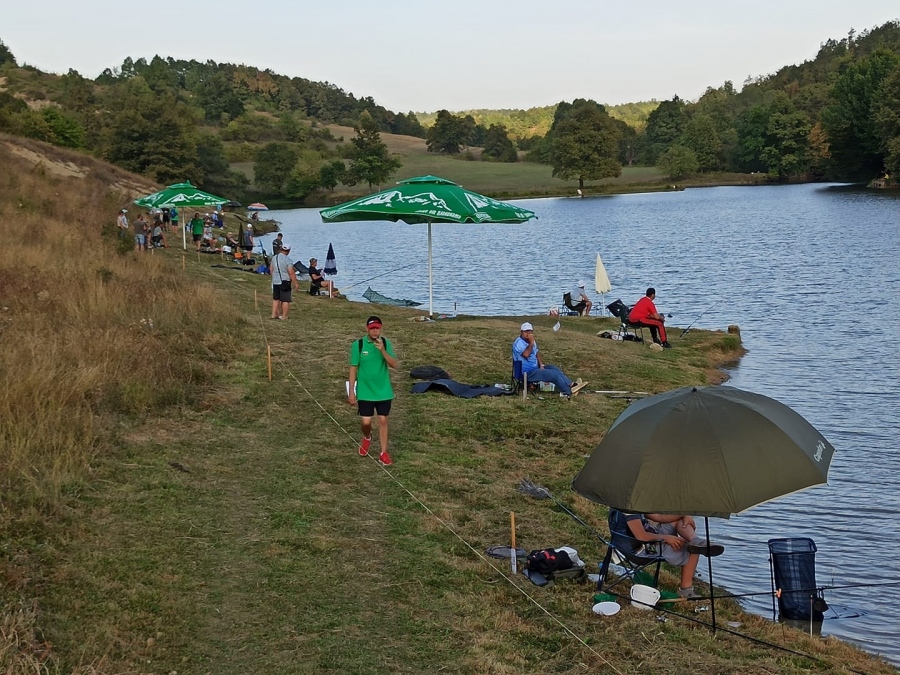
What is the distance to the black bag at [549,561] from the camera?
25.3ft

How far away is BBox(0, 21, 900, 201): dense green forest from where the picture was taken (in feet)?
258

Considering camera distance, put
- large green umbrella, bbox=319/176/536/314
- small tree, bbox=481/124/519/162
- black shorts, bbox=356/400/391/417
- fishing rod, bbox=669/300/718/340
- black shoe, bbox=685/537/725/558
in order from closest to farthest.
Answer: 1. black shoe, bbox=685/537/725/558
2. black shorts, bbox=356/400/391/417
3. large green umbrella, bbox=319/176/536/314
4. fishing rod, bbox=669/300/718/340
5. small tree, bbox=481/124/519/162

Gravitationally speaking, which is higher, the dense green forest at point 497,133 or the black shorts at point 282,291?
the dense green forest at point 497,133

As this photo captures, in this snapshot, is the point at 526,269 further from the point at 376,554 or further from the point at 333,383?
the point at 376,554

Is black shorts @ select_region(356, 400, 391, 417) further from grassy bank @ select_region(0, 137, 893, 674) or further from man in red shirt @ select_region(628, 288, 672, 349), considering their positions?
man in red shirt @ select_region(628, 288, 672, 349)

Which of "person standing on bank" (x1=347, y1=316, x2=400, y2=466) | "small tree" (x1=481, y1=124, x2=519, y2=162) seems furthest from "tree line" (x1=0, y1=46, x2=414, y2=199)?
"person standing on bank" (x1=347, y1=316, x2=400, y2=466)

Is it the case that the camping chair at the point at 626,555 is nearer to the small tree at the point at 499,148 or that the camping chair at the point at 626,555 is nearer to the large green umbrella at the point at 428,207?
the large green umbrella at the point at 428,207

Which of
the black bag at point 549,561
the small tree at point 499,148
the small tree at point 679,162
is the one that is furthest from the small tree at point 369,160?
the black bag at point 549,561

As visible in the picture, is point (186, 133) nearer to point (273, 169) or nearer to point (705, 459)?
point (273, 169)

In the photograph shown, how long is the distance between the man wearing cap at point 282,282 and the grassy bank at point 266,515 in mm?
2329

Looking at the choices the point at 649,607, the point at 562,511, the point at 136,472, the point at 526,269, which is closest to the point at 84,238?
the point at 136,472

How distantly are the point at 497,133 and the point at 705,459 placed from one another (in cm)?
18026

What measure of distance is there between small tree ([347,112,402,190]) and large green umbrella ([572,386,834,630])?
132141 millimetres

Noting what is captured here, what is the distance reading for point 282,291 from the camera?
739 inches
